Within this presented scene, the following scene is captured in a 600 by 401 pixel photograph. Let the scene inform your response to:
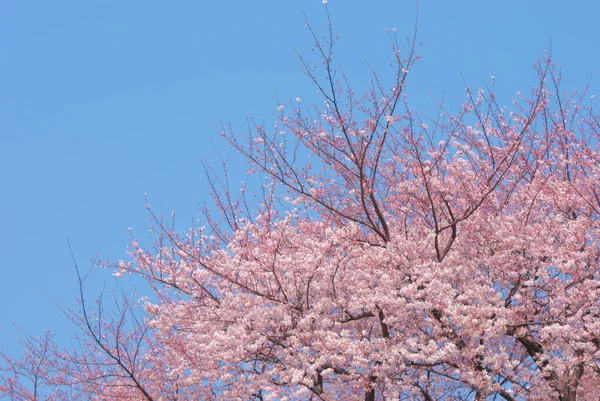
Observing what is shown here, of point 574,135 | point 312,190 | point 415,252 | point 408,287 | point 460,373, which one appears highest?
point 574,135

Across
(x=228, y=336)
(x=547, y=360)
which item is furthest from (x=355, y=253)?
(x=547, y=360)

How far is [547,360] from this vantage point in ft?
35.3

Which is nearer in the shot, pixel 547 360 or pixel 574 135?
pixel 547 360

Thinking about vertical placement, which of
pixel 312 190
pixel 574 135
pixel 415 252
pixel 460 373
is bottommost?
pixel 460 373

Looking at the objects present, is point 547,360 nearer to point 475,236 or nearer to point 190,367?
point 475,236

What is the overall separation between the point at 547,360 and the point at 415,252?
8.95ft

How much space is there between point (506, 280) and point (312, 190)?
3.76m

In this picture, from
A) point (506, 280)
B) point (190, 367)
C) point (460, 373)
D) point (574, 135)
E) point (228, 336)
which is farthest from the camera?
point (574, 135)

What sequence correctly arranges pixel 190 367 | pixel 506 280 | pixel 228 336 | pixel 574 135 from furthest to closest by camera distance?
pixel 574 135 < pixel 190 367 < pixel 506 280 < pixel 228 336

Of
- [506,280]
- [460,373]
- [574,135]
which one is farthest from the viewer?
[574,135]

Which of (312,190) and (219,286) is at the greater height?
(312,190)

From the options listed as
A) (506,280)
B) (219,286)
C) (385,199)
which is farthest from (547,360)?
(219,286)

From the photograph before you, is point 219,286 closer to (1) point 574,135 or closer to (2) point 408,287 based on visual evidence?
(2) point 408,287

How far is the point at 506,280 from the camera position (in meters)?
11.5
